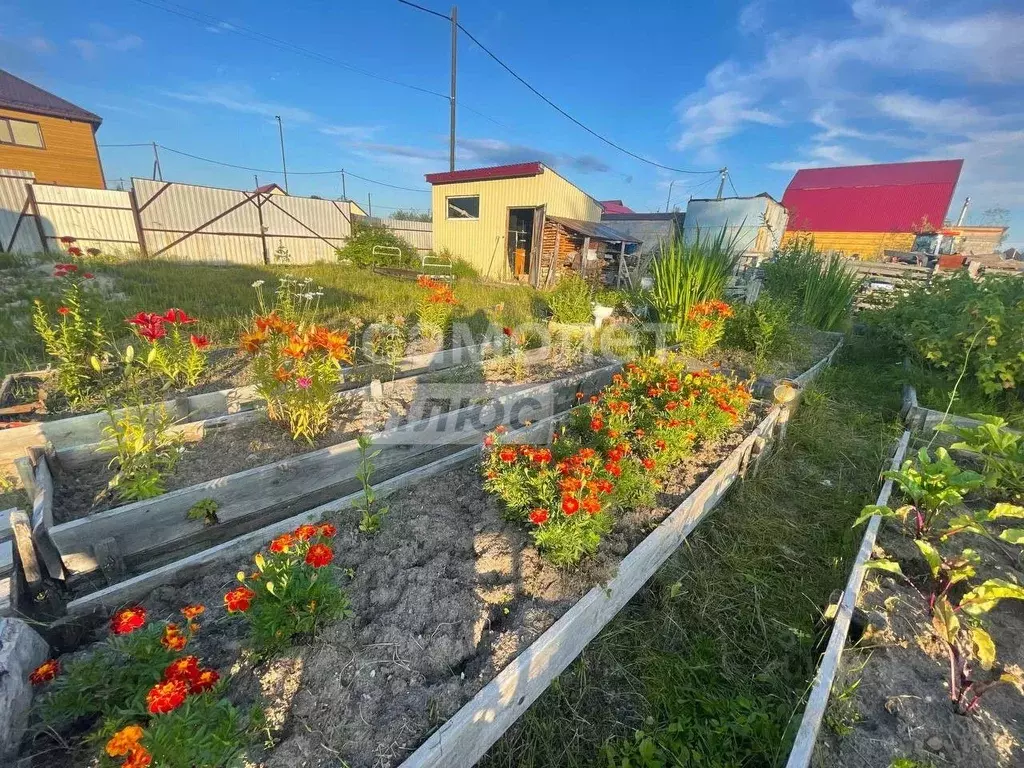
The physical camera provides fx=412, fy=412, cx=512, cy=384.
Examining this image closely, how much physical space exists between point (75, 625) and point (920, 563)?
12.2 feet

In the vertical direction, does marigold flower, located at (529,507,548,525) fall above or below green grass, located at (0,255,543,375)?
below

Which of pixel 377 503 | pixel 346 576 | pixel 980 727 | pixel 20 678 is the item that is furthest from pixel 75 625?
pixel 980 727

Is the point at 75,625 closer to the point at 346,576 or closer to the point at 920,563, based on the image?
the point at 346,576

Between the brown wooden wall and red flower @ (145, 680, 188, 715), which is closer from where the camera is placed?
red flower @ (145, 680, 188, 715)

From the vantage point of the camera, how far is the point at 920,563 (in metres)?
2.08

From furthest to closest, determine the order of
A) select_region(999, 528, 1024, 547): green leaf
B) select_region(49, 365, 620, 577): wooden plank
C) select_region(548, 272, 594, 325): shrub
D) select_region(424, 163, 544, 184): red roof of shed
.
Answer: select_region(424, 163, 544, 184): red roof of shed → select_region(548, 272, 594, 325): shrub → select_region(49, 365, 620, 577): wooden plank → select_region(999, 528, 1024, 547): green leaf

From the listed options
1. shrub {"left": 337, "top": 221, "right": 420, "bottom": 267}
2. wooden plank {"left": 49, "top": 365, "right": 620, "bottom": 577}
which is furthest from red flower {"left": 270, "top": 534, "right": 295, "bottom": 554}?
shrub {"left": 337, "top": 221, "right": 420, "bottom": 267}

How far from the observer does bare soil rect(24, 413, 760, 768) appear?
3.92 feet

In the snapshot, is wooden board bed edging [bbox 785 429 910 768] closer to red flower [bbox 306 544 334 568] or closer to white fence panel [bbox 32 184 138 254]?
red flower [bbox 306 544 334 568]

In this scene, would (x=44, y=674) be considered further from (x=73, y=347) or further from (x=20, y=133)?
(x=20, y=133)

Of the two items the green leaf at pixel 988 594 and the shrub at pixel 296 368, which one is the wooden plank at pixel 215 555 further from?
the green leaf at pixel 988 594

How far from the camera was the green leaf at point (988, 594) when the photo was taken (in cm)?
154

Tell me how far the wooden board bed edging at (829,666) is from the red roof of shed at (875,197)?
21.7 metres

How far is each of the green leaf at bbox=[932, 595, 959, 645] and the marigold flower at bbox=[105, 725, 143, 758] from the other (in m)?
2.63
